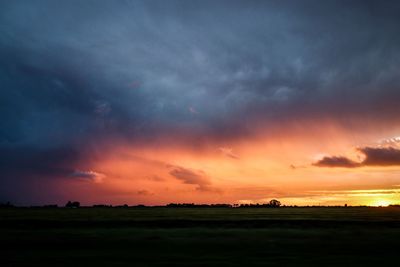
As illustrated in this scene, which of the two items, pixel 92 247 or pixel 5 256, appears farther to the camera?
pixel 92 247

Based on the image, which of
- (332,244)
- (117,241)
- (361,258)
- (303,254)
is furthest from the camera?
(117,241)

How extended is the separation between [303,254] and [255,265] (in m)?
6.87

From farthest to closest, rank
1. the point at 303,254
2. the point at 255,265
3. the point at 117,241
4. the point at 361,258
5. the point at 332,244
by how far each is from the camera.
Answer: the point at 117,241, the point at 332,244, the point at 303,254, the point at 361,258, the point at 255,265

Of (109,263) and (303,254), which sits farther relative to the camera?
(303,254)

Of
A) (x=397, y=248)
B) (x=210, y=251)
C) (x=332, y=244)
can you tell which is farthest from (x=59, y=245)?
(x=397, y=248)

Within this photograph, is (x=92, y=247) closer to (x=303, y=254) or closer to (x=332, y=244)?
(x=303, y=254)

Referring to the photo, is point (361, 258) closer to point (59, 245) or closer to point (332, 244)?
point (332, 244)

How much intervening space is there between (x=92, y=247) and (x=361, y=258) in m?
22.4

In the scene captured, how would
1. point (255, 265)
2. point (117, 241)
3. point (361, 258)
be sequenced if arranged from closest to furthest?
1. point (255, 265)
2. point (361, 258)
3. point (117, 241)

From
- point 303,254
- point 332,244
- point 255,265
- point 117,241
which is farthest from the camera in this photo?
point 117,241

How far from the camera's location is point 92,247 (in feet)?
117

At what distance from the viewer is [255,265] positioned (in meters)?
25.9

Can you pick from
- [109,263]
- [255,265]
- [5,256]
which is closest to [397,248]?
[255,265]

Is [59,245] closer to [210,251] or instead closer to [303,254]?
[210,251]
